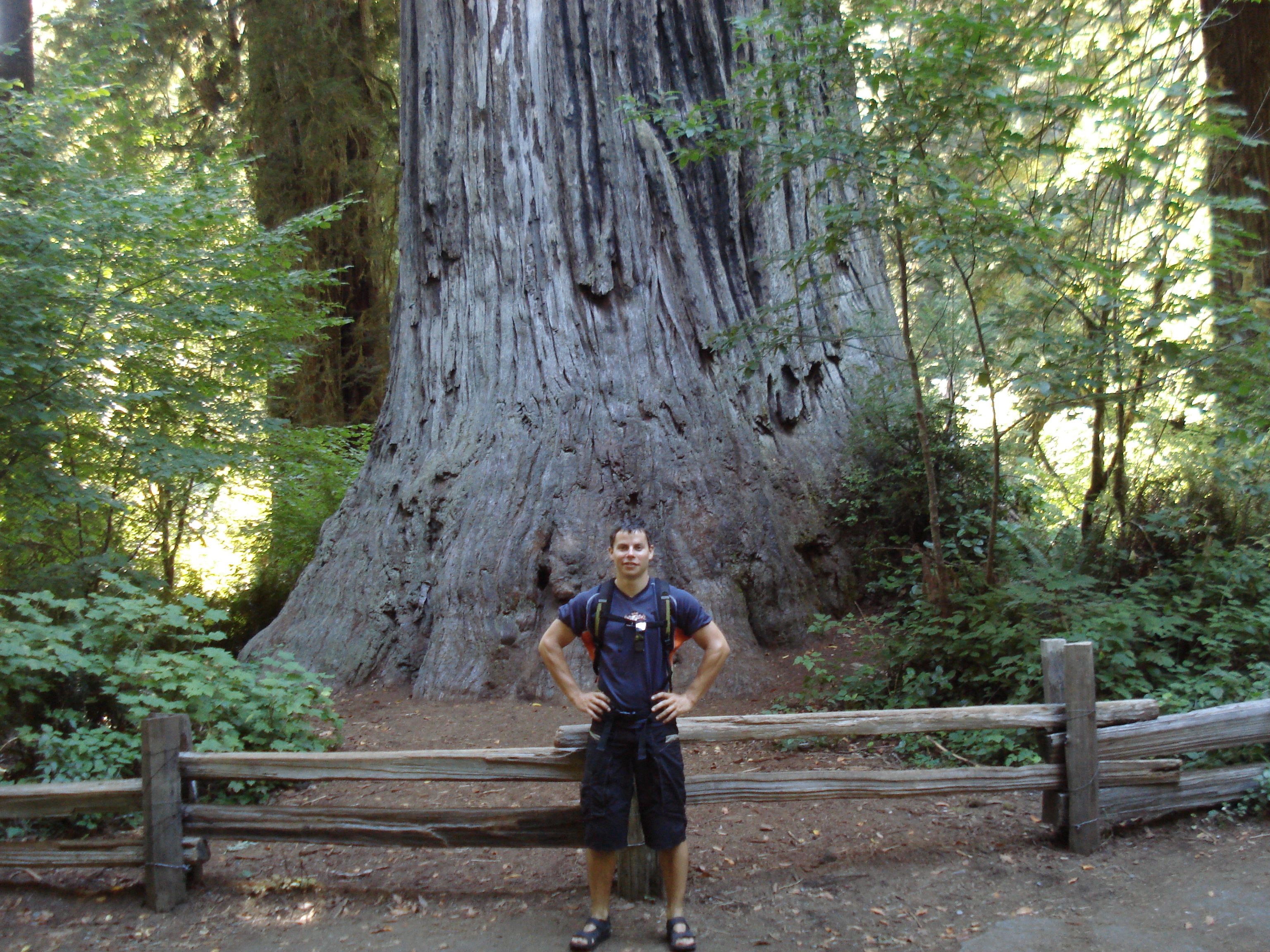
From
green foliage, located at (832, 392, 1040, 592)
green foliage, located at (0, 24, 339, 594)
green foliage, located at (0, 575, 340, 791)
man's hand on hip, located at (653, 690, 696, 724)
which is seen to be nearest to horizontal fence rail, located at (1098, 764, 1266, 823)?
man's hand on hip, located at (653, 690, 696, 724)

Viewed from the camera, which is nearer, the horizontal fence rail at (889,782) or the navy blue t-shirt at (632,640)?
Result: the navy blue t-shirt at (632,640)

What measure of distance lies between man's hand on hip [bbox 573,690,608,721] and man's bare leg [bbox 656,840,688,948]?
58 centimetres

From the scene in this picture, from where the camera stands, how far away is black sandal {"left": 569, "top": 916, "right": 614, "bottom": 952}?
3.51 m

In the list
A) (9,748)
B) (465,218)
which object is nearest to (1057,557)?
(465,218)

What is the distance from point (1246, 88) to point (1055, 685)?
24.1ft

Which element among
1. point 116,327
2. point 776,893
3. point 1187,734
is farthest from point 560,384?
point 1187,734

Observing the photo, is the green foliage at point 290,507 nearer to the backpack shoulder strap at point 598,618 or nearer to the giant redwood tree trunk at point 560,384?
the giant redwood tree trunk at point 560,384

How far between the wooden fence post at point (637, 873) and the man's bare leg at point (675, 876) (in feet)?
0.87

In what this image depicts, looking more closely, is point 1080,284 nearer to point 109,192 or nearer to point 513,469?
point 513,469

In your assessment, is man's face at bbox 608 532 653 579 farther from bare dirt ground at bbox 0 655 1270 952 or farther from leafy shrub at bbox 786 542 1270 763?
leafy shrub at bbox 786 542 1270 763

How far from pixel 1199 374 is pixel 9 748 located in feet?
22.1

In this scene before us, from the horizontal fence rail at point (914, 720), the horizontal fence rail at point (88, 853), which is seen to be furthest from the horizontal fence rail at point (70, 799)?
the horizontal fence rail at point (914, 720)

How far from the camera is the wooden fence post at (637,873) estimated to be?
12.7ft

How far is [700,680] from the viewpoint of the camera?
3.65 meters
